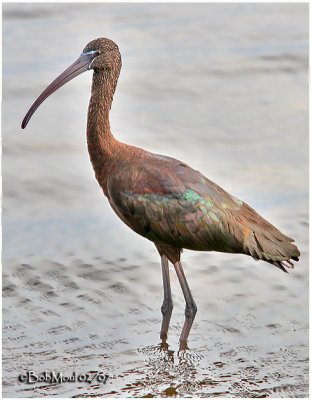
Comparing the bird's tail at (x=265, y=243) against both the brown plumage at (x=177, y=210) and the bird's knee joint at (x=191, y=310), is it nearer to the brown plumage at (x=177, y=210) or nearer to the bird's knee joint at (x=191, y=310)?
the brown plumage at (x=177, y=210)

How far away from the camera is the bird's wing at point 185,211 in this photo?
869 cm

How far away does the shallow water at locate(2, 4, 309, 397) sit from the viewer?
849 centimetres

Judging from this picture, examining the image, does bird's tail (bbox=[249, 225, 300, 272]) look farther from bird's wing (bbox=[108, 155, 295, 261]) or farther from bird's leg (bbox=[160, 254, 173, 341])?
bird's leg (bbox=[160, 254, 173, 341])

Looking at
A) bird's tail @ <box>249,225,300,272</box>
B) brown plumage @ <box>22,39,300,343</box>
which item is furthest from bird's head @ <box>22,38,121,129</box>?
bird's tail @ <box>249,225,300,272</box>

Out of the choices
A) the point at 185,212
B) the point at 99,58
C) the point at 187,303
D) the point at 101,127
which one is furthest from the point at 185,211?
the point at 99,58

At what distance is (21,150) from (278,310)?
4.66 metres

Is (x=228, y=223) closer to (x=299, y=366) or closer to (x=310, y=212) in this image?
(x=299, y=366)

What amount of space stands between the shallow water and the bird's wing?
0.74 metres

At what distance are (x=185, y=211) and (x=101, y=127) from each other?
3.30 ft

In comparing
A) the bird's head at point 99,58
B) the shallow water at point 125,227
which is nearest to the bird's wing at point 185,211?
the shallow water at point 125,227

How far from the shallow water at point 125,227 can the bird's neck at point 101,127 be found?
3.96 ft

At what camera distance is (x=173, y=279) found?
1007 centimetres

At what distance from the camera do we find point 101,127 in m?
9.12

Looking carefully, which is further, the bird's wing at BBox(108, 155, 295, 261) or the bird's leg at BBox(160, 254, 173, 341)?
the bird's leg at BBox(160, 254, 173, 341)
